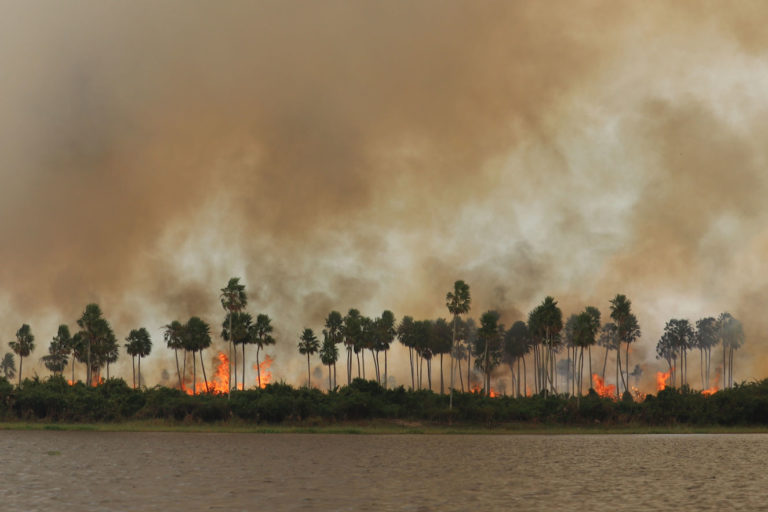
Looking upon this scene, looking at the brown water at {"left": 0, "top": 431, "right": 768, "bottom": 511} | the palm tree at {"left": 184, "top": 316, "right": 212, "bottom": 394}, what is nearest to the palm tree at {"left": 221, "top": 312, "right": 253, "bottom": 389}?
the palm tree at {"left": 184, "top": 316, "right": 212, "bottom": 394}

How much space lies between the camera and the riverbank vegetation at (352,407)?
126m

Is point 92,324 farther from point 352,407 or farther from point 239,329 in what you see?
point 352,407

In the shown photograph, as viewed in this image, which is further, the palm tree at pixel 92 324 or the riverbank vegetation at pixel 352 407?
the palm tree at pixel 92 324

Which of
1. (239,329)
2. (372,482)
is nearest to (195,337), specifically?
(239,329)

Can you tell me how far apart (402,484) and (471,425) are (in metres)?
100

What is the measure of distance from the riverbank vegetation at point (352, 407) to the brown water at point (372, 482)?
68.0 m

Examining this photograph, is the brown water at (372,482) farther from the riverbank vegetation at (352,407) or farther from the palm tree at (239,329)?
the palm tree at (239,329)

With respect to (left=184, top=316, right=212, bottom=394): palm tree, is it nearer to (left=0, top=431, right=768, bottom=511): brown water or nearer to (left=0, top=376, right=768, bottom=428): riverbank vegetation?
(left=0, top=376, right=768, bottom=428): riverbank vegetation

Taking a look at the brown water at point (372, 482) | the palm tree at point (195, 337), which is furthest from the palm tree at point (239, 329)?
the brown water at point (372, 482)

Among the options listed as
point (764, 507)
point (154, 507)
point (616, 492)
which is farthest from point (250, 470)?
point (764, 507)

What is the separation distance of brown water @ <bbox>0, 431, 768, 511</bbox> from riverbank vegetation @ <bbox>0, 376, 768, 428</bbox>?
2678 inches

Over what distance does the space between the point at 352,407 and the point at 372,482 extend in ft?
309

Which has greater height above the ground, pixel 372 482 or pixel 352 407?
pixel 372 482

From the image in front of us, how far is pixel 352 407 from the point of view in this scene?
128 m
